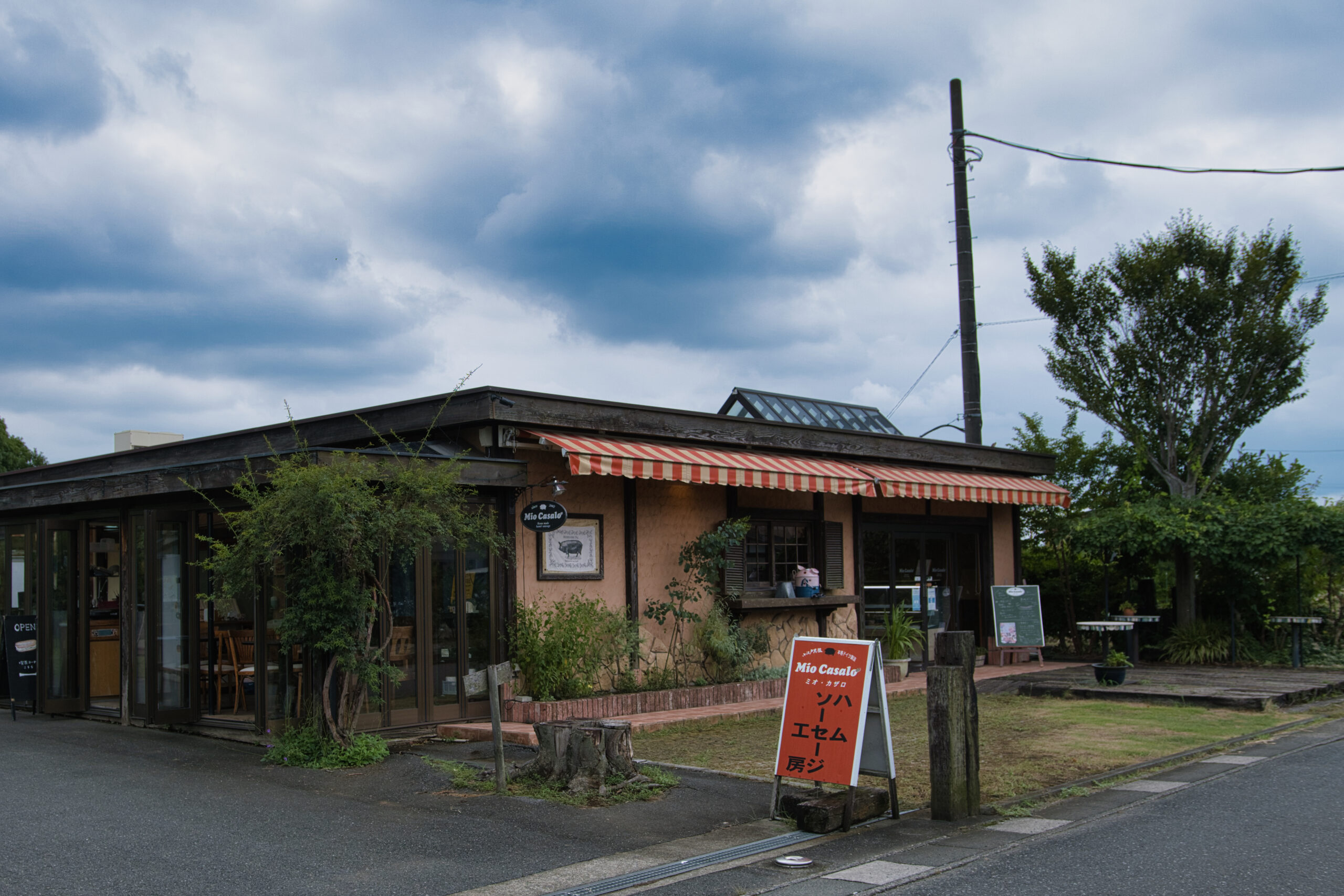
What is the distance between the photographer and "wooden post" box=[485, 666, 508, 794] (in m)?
7.07

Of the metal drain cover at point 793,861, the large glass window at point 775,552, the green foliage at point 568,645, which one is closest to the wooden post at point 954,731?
the metal drain cover at point 793,861

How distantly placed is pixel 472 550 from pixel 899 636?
623 cm

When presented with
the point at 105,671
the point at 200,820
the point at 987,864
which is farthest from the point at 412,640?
the point at 987,864

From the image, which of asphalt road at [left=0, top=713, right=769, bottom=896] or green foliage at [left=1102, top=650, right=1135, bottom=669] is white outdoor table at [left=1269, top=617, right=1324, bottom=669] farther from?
asphalt road at [left=0, top=713, right=769, bottom=896]

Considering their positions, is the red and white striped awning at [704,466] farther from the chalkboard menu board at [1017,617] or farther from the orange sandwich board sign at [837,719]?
the orange sandwich board sign at [837,719]

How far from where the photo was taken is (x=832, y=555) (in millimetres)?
13445

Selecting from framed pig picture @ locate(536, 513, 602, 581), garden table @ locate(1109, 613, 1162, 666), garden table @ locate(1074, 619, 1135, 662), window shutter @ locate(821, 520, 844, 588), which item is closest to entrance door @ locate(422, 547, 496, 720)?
framed pig picture @ locate(536, 513, 602, 581)

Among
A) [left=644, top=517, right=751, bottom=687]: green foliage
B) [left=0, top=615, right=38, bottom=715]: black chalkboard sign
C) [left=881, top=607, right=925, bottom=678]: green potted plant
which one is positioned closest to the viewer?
[left=0, top=615, right=38, bottom=715]: black chalkboard sign

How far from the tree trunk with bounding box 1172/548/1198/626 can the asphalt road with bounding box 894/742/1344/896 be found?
943 centimetres

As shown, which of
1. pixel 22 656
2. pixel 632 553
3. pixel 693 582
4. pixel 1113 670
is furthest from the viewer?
pixel 1113 670

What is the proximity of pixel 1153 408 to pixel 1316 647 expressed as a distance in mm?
5188

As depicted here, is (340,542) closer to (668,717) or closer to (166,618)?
(166,618)

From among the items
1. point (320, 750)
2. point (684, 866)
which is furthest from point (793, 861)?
point (320, 750)

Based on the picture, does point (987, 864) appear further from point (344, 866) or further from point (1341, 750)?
point (1341, 750)
